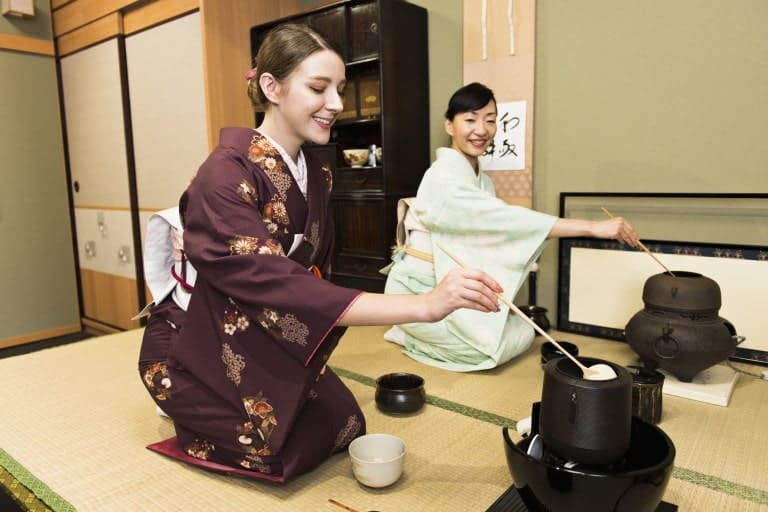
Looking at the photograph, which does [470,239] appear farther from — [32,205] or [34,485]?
[32,205]

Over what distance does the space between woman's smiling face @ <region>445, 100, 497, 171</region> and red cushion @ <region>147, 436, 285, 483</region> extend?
1731mm

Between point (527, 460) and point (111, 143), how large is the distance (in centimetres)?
431

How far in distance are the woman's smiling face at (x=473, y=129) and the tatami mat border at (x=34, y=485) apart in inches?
81.6

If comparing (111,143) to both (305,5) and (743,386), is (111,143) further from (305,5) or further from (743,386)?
(743,386)

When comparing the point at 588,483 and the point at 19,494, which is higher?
the point at 588,483

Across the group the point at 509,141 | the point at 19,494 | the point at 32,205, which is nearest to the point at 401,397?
the point at 19,494

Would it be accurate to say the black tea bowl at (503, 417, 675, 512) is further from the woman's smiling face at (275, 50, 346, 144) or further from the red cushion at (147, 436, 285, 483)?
the woman's smiling face at (275, 50, 346, 144)

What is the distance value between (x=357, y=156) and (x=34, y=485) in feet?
7.43

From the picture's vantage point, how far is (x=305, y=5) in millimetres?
4008

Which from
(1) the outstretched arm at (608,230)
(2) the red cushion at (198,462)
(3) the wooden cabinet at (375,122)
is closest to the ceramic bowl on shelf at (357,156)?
(3) the wooden cabinet at (375,122)

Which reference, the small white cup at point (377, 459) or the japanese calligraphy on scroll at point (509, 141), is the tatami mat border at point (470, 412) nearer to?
the small white cup at point (377, 459)

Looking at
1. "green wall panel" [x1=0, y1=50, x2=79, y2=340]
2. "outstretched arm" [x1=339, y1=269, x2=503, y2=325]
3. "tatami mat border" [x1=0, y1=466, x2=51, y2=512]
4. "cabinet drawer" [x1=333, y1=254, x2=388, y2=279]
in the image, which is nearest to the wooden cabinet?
"cabinet drawer" [x1=333, y1=254, x2=388, y2=279]

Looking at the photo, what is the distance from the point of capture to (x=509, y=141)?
10.2ft

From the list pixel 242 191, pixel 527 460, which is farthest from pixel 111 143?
pixel 527 460
